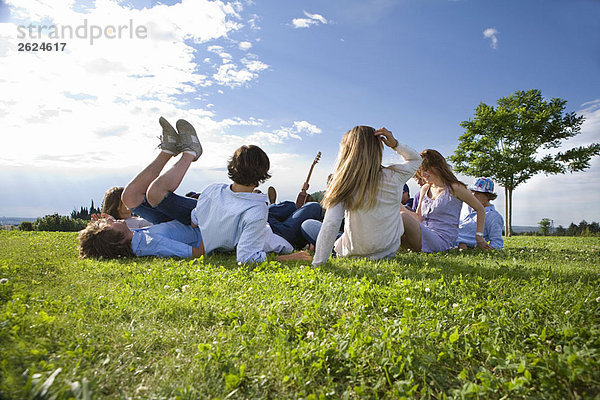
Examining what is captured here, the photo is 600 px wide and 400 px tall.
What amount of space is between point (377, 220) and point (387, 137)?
125cm

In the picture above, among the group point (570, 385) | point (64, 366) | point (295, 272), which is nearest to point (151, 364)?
point (64, 366)

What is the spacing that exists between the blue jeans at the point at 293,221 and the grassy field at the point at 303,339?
2972mm

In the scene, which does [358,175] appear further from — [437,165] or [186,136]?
[186,136]

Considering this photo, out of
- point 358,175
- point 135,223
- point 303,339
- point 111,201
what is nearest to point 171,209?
point 111,201

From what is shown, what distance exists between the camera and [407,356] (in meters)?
2.24

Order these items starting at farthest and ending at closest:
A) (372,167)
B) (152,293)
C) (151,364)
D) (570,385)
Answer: (372,167), (152,293), (151,364), (570,385)

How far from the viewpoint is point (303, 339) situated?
2.56m

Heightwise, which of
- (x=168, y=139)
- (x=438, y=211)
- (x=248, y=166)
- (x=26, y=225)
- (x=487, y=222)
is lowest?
(x=26, y=225)

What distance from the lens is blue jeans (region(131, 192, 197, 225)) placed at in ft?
19.6

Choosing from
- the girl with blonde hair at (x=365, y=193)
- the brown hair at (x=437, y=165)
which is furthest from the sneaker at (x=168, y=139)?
the brown hair at (x=437, y=165)

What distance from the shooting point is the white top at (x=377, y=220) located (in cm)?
472

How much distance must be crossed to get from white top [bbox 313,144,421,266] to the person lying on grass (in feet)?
3.67

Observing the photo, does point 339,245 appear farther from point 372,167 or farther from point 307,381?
point 307,381

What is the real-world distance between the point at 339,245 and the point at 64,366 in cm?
429
